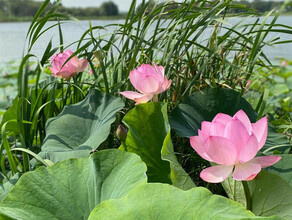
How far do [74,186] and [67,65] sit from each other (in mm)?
462

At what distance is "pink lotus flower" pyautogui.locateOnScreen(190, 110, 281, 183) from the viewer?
1.75 feet

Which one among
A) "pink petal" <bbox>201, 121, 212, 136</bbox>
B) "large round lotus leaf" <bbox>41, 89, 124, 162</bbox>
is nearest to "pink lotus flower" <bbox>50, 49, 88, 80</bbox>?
"large round lotus leaf" <bbox>41, 89, 124, 162</bbox>

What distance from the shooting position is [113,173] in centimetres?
68

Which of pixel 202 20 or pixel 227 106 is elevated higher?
pixel 202 20

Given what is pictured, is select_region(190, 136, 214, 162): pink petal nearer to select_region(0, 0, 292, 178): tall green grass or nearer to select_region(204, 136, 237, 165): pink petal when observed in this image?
select_region(204, 136, 237, 165): pink petal

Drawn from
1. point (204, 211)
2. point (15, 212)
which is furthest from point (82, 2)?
point (204, 211)

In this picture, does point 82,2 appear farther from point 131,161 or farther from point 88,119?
point 131,161

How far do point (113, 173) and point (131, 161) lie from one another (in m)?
0.04

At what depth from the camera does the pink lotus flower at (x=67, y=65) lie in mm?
1030

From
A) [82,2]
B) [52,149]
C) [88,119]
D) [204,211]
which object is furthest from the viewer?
[82,2]

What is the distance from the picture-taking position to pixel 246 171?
549 millimetres

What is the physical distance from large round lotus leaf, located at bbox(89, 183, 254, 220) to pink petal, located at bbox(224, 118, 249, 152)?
0.08m

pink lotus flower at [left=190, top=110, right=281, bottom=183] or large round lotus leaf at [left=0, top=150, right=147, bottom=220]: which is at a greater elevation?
pink lotus flower at [left=190, top=110, right=281, bottom=183]

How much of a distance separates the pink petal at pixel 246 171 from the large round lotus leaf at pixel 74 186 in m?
0.15
